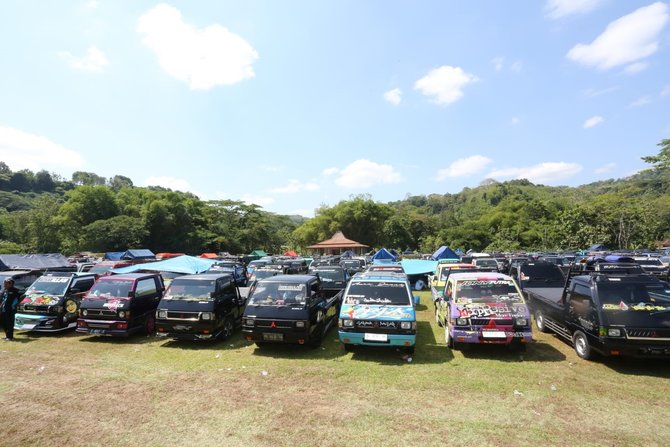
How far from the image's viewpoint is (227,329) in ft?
33.1

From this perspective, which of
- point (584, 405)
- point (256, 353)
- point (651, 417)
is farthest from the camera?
point (256, 353)

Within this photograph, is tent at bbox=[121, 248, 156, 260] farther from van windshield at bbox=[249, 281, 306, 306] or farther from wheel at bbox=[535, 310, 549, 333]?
wheel at bbox=[535, 310, 549, 333]

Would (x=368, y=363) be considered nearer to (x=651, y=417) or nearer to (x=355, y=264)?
(x=651, y=417)

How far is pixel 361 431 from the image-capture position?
16.0 ft

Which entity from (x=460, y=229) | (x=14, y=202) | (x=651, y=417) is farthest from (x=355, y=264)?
(x=14, y=202)

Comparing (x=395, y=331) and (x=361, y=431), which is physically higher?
(x=395, y=331)

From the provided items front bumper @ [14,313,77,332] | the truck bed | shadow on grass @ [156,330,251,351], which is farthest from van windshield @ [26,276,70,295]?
the truck bed

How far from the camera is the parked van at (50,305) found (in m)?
10.5

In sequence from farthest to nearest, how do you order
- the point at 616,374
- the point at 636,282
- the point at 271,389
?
the point at 636,282 → the point at 616,374 → the point at 271,389

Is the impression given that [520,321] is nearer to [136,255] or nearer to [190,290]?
[190,290]

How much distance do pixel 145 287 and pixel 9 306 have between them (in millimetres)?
3668

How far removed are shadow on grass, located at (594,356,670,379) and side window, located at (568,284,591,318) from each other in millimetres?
958

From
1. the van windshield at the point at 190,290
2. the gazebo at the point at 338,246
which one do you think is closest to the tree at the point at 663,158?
the gazebo at the point at 338,246

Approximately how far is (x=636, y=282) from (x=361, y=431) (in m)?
6.74
